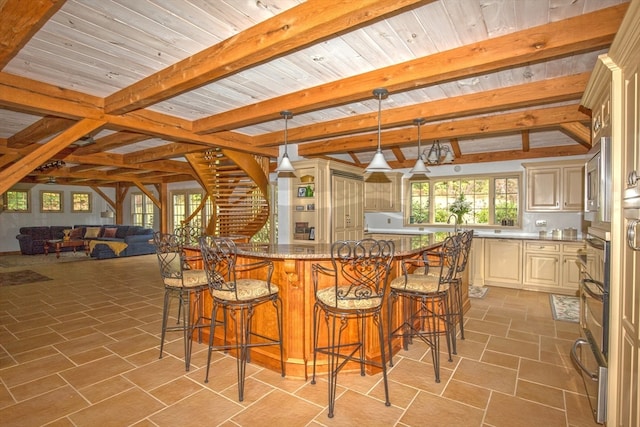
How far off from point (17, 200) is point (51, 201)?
0.96 m

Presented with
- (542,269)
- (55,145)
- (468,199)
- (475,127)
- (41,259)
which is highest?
(475,127)

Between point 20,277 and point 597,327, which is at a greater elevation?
point 597,327

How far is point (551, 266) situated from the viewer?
539 cm

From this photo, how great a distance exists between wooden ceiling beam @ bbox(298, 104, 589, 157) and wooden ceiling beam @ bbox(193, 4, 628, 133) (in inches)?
80.1

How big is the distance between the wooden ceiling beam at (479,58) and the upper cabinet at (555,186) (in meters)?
4.29

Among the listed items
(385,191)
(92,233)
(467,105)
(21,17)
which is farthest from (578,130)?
(92,233)

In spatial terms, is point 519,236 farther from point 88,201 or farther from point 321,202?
point 88,201

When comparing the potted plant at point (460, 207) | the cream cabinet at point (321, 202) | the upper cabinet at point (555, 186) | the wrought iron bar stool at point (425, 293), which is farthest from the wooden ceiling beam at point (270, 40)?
the upper cabinet at point (555, 186)

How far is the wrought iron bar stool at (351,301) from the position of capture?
2.30 metres

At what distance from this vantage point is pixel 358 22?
1.80 m

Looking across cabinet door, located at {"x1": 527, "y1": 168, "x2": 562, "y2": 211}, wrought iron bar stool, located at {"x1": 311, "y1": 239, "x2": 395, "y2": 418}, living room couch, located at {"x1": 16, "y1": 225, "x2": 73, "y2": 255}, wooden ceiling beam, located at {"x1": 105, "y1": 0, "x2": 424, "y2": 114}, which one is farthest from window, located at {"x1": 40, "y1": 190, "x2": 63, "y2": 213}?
cabinet door, located at {"x1": 527, "y1": 168, "x2": 562, "y2": 211}

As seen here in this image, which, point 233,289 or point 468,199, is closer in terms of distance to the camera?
point 233,289

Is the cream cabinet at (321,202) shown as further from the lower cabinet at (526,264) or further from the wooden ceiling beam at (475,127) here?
the lower cabinet at (526,264)

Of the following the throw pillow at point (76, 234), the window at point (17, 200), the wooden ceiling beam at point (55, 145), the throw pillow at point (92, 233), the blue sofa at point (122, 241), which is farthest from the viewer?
the window at point (17, 200)
